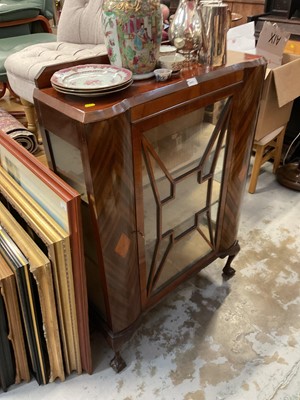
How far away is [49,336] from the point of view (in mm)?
1031

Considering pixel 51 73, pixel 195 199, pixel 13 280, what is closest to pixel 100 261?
pixel 13 280

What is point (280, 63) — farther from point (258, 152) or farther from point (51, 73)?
point (51, 73)

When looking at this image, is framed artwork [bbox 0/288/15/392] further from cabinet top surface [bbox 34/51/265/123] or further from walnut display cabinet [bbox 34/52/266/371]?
cabinet top surface [bbox 34/51/265/123]

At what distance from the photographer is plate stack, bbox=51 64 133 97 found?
0.78 metres

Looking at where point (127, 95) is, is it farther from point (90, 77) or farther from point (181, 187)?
point (181, 187)

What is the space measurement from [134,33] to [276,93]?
1.07 metres

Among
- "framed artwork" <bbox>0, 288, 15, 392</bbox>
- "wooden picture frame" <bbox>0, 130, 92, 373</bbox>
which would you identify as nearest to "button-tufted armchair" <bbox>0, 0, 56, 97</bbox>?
"wooden picture frame" <bbox>0, 130, 92, 373</bbox>

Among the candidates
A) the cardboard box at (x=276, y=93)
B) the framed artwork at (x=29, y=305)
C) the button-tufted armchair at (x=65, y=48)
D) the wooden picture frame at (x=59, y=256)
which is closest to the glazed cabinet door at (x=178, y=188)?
the wooden picture frame at (x=59, y=256)

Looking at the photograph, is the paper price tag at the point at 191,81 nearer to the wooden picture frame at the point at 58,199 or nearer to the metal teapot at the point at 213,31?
the metal teapot at the point at 213,31

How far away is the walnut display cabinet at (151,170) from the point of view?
2.62 ft

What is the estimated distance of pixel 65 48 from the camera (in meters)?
2.00

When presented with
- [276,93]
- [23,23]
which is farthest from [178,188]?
[23,23]

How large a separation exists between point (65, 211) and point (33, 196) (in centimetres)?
19

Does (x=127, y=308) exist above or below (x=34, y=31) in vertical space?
below
